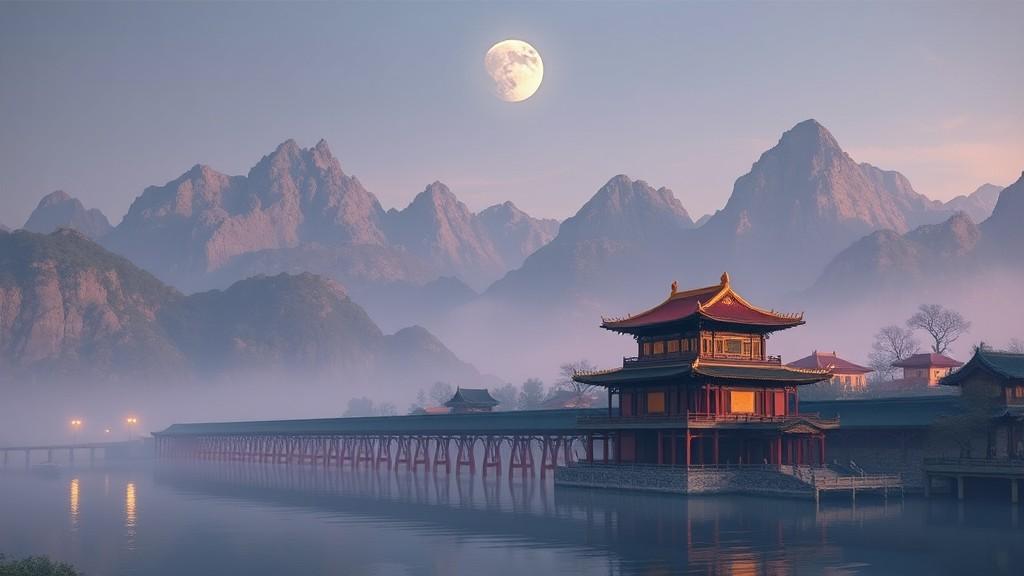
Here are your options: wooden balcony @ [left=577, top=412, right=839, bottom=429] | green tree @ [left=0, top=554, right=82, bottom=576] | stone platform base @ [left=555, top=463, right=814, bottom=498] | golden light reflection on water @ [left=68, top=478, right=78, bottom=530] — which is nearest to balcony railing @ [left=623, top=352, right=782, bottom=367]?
wooden balcony @ [left=577, top=412, right=839, bottom=429]

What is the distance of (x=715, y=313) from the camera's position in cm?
8056

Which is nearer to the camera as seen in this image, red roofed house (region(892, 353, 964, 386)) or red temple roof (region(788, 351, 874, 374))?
red roofed house (region(892, 353, 964, 386))

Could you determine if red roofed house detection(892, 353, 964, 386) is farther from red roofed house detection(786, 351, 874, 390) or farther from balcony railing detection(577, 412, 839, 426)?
balcony railing detection(577, 412, 839, 426)

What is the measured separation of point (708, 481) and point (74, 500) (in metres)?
51.1

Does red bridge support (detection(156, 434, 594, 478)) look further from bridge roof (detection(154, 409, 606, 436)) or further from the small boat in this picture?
the small boat

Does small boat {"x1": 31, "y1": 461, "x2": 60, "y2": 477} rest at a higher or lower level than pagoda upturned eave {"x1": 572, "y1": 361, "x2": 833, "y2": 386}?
lower

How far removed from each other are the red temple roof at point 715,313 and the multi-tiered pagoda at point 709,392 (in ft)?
0.31

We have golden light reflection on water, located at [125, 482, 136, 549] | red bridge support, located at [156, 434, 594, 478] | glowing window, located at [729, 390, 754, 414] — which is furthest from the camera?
red bridge support, located at [156, 434, 594, 478]

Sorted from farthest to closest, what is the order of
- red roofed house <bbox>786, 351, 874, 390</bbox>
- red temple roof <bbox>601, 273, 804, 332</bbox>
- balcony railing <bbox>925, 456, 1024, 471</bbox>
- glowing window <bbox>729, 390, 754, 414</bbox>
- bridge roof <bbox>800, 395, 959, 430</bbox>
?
red roofed house <bbox>786, 351, 874, 390</bbox>, red temple roof <bbox>601, 273, 804, 332</bbox>, glowing window <bbox>729, 390, 754, 414</bbox>, bridge roof <bbox>800, 395, 959, 430</bbox>, balcony railing <bbox>925, 456, 1024, 471</bbox>

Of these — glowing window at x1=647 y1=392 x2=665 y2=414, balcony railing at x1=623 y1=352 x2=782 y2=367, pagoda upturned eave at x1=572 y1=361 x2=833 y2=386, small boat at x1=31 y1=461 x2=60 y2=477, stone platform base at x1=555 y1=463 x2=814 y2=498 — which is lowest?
small boat at x1=31 y1=461 x2=60 y2=477

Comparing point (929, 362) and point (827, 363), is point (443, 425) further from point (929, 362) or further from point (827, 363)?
point (827, 363)

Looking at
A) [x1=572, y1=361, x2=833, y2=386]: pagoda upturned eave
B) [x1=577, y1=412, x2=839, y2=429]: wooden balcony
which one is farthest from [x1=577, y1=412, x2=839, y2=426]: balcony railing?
[x1=572, y1=361, x2=833, y2=386]: pagoda upturned eave

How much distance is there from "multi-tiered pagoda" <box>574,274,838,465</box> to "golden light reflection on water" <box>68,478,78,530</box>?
1457 inches

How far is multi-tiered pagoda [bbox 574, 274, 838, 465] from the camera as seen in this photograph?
7738 cm
